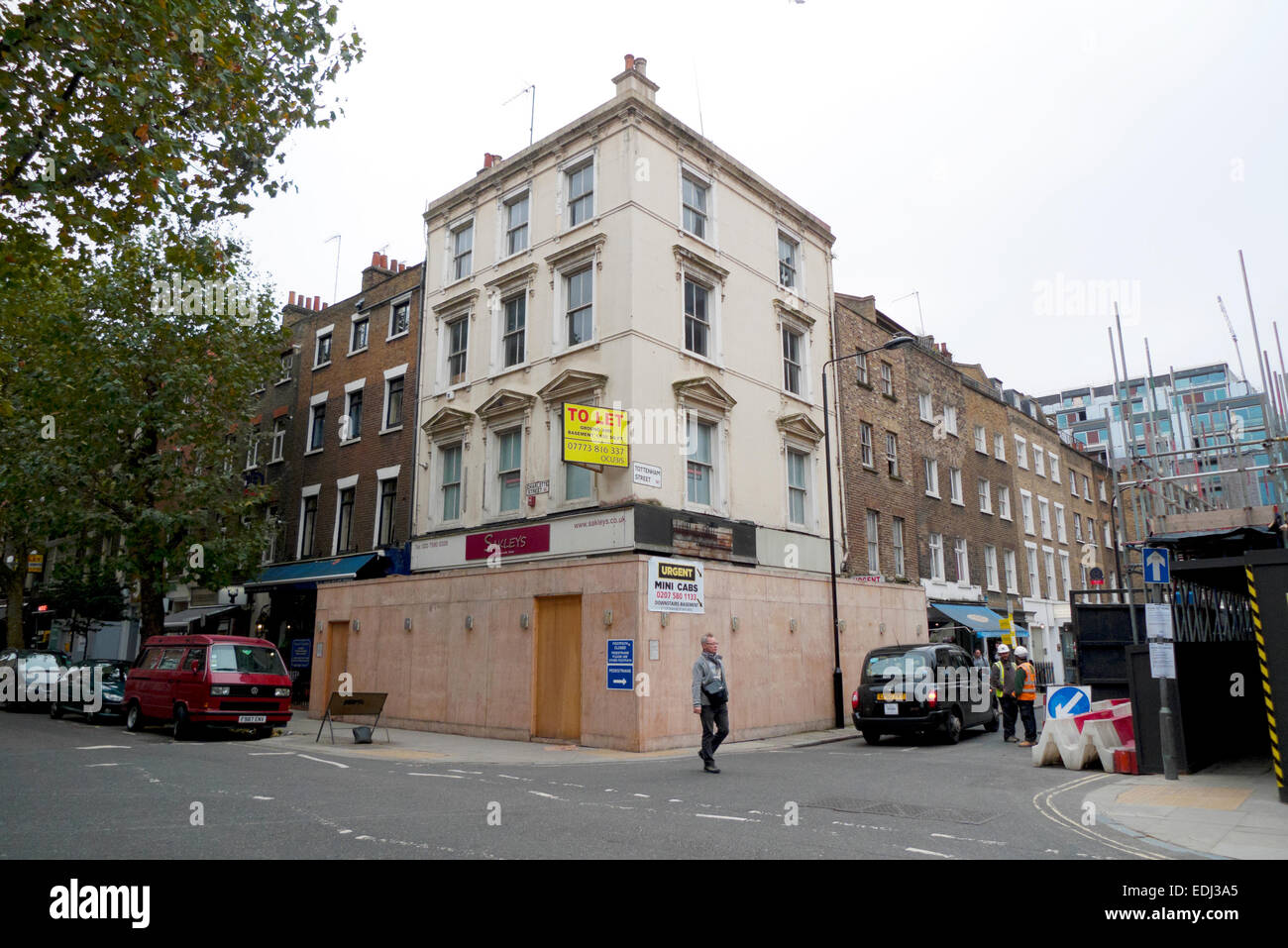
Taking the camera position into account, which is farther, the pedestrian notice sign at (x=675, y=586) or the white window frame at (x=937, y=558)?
the white window frame at (x=937, y=558)

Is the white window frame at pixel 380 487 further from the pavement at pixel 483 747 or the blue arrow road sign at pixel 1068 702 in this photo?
the blue arrow road sign at pixel 1068 702

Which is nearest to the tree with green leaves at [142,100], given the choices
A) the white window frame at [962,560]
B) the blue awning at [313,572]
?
the blue awning at [313,572]

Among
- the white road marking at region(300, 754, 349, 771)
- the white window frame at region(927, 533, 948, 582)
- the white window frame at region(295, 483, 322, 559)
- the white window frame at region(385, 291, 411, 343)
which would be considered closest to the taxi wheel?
the white road marking at region(300, 754, 349, 771)

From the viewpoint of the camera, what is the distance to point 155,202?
1052 centimetres

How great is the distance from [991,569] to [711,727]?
2294 centimetres

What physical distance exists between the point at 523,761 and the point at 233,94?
10531 mm

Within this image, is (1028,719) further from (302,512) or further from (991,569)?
(302,512)

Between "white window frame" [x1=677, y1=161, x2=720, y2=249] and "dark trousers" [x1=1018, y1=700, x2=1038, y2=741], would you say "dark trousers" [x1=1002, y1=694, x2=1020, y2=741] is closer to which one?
"dark trousers" [x1=1018, y1=700, x2=1038, y2=741]

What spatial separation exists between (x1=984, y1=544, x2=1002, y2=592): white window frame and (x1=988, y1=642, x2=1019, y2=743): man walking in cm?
1382

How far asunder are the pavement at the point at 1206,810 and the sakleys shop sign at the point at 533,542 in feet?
31.4

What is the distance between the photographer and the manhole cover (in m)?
8.53

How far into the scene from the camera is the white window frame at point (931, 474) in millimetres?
29031
